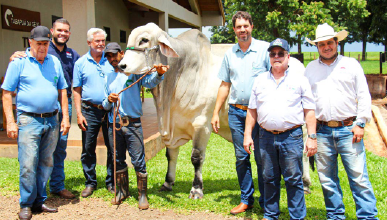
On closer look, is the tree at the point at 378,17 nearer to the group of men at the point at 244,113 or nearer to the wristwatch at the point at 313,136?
the group of men at the point at 244,113

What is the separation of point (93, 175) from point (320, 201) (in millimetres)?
3001

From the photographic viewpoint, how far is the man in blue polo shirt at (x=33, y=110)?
406 cm

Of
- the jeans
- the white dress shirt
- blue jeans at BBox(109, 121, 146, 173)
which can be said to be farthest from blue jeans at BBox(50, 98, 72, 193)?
the white dress shirt

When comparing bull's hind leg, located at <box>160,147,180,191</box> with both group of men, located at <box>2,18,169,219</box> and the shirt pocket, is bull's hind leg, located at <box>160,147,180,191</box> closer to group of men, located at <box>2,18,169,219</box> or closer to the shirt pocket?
group of men, located at <box>2,18,169,219</box>

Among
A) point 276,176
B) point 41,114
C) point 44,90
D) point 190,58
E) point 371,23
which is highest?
point 371,23

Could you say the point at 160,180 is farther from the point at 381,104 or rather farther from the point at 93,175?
the point at 381,104

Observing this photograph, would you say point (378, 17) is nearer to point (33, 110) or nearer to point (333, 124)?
point (333, 124)

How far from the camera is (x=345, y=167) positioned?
3738 millimetres

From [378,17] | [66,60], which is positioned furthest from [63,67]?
[378,17]

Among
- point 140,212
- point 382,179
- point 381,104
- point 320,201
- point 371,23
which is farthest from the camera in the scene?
point 371,23

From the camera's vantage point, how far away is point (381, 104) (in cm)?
1241

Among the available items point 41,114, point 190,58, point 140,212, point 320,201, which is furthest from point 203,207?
point 41,114

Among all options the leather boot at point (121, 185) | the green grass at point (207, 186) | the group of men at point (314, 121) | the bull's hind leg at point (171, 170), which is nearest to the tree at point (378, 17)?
the green grass at point (207, 186)

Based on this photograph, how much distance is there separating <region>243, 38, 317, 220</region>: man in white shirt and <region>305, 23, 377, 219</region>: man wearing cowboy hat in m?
0.22
